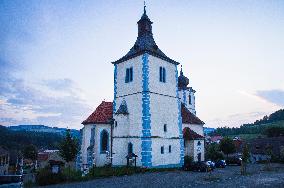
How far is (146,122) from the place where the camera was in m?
30.5

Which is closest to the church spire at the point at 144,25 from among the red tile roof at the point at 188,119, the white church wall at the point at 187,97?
the red tile roof at the point at 188,119

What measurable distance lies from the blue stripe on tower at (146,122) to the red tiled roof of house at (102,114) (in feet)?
19.8

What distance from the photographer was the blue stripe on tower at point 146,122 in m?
29.9

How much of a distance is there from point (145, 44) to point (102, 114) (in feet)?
35.4

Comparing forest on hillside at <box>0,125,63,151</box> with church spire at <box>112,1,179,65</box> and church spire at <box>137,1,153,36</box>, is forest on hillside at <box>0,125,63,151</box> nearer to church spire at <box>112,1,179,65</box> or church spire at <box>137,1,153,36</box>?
church spire at <box>112,1,179,65</box>

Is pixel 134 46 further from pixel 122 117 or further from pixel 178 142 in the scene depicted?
pixel 178 142

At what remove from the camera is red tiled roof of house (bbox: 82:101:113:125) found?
3419 cm

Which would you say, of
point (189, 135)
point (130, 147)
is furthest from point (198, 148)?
point (130, 147)

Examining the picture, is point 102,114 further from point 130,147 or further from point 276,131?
point 276,131

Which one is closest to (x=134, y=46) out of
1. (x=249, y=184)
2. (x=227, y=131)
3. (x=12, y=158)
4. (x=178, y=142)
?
(x=178, y=142)

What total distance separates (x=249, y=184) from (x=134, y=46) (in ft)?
69.9

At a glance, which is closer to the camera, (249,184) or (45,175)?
(249,184)

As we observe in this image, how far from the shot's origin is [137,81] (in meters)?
32.4

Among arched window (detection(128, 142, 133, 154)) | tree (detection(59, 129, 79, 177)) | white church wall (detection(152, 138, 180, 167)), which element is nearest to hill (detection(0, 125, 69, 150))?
tree (detection(59, 129, 79, 177))
